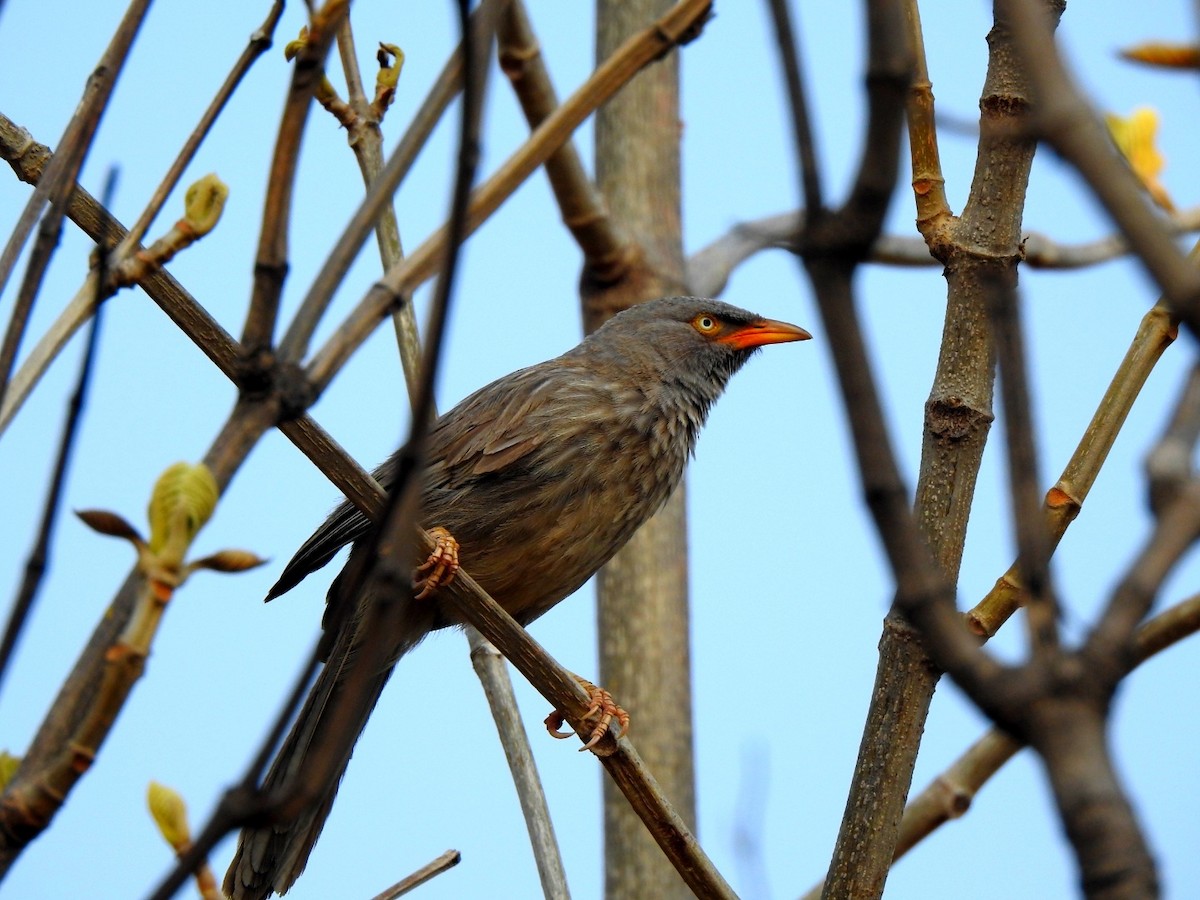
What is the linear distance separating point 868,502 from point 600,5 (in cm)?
578

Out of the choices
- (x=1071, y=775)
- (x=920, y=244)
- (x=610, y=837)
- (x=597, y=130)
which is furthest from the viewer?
(x=920, y=244)

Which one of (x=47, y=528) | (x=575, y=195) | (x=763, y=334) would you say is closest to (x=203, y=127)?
(x=47, y=528)

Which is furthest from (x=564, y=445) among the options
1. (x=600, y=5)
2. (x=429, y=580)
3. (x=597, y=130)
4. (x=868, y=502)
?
(x=868, y=502)

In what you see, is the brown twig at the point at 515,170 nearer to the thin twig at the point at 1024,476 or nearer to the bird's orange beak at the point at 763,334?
the thin twig at the point at 1024,476

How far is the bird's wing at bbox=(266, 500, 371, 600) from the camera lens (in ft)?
16.2

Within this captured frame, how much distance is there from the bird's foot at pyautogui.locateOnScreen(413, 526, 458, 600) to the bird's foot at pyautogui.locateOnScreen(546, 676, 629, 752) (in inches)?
22.1

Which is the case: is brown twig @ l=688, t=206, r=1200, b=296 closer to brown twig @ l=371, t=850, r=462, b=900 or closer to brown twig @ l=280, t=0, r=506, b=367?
brown twig @ l=371, t=850, r=462, b=900

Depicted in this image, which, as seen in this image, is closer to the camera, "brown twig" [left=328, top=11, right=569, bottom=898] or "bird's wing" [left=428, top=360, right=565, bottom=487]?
"brown twig" [left=328, top=11, right=569, bottom=898]

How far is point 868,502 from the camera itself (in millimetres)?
1168

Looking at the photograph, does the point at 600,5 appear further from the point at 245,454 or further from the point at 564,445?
the point at 245,454

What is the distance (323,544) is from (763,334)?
2.30 m

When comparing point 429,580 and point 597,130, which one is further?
point 597,130

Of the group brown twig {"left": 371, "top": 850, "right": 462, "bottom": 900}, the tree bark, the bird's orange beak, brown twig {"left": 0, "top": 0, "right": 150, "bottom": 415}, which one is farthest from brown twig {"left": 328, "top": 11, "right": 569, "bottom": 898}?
the bird's orange beak

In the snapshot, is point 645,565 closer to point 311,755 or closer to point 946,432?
point 311,755
